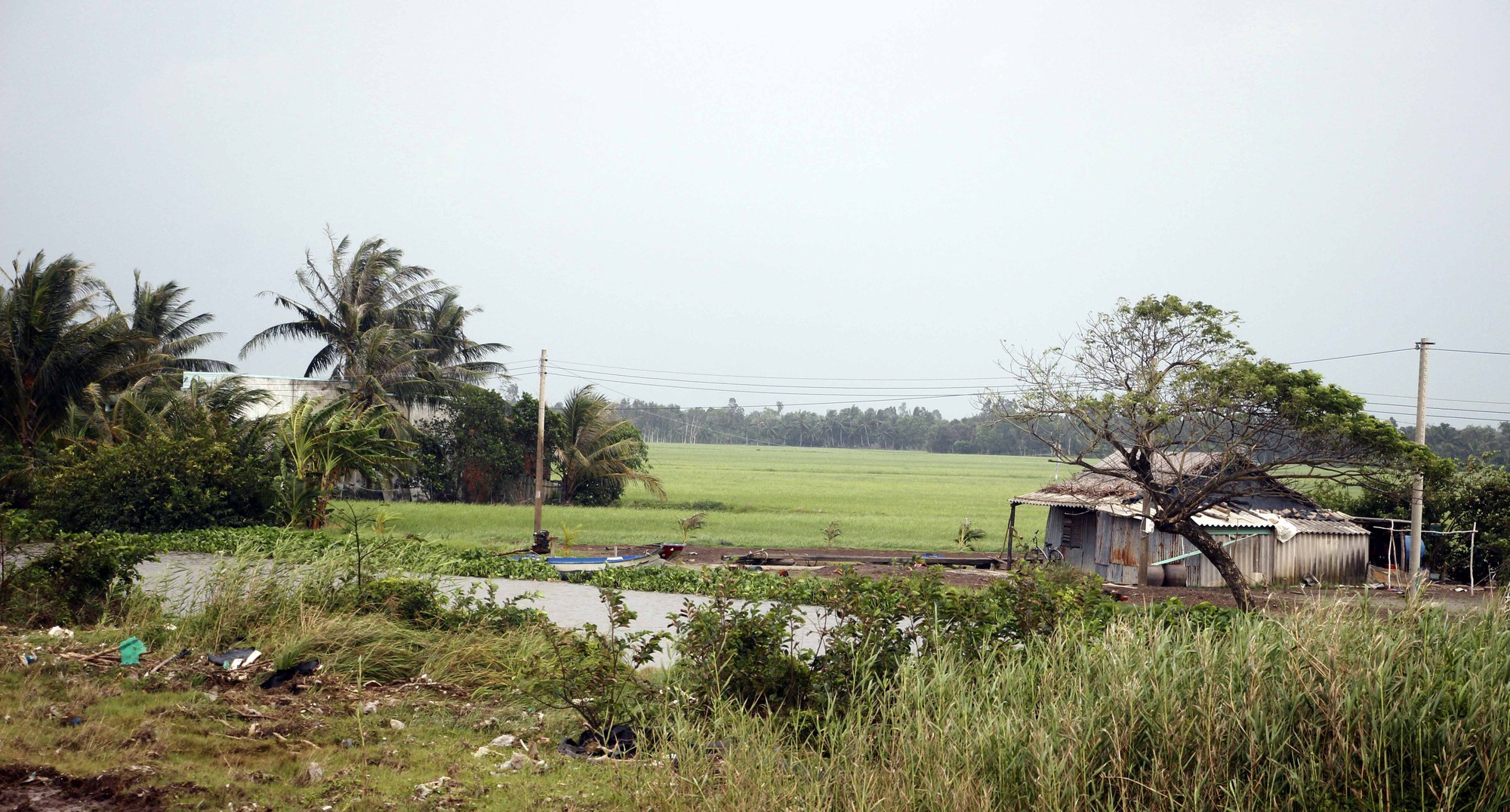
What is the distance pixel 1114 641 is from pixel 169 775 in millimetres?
5443

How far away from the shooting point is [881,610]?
21.0ft

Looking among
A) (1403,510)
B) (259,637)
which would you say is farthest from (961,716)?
(1403,510)

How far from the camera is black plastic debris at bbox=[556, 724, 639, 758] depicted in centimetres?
596

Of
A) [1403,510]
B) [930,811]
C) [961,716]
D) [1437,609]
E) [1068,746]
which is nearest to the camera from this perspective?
[930,811]

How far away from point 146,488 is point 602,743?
19062 millimetres

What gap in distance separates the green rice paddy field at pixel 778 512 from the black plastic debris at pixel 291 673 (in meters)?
16.8

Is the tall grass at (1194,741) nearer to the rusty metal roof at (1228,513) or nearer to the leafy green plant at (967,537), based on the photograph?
the leafy green plant at (967,537)

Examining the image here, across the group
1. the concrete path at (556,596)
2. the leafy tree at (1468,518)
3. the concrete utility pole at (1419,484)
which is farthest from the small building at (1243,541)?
the concrete path at (556,596)

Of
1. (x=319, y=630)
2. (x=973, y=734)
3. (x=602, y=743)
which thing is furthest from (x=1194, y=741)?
(x=319, y=630)

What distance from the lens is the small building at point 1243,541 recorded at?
22.3 meters

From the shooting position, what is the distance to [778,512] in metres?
42.1

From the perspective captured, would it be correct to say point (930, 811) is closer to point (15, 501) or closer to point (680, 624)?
point (680, 624)

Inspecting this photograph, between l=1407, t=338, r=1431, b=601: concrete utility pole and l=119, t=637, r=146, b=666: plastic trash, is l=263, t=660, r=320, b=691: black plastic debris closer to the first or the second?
l=119, t=637, r=146, b=666: plastic trash

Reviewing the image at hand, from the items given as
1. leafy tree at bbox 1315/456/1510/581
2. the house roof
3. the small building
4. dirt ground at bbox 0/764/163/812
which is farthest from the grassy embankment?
leafy tree at bbox 1315/456/1510/581
